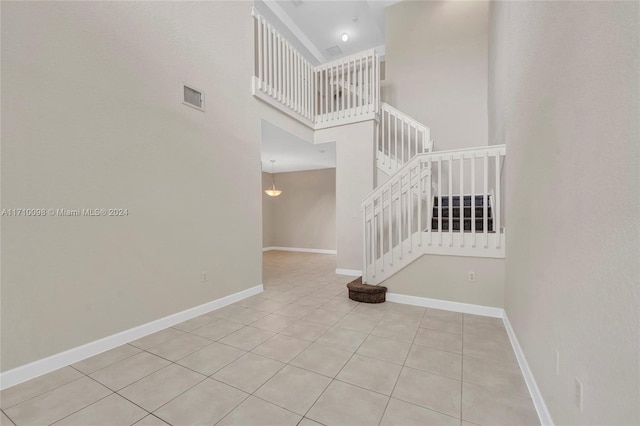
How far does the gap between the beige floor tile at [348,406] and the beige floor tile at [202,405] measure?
481mm

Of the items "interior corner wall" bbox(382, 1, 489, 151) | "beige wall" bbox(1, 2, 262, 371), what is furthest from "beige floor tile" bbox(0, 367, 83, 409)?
"interior corner wall" bbox(382, 1, 489, 151)

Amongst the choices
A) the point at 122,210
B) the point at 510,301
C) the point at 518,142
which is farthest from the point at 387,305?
the point at 122,210

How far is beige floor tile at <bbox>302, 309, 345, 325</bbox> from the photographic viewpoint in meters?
2.77

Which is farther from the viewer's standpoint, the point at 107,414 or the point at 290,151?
the point at 290,151

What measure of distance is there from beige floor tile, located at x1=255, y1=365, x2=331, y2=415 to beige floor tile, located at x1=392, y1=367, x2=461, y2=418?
0.49m

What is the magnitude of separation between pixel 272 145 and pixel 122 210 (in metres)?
3.22

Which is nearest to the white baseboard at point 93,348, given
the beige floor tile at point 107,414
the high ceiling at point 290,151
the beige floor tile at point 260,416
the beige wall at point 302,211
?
the beige floor tile at point 107,414

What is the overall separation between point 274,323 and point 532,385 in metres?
2.09

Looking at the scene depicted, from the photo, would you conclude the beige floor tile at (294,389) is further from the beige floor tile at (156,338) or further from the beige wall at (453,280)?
the beige wall at (453,280)

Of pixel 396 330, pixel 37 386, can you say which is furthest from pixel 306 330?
pixel 37 386

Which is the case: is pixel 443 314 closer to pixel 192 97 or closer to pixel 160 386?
pixel 160 386

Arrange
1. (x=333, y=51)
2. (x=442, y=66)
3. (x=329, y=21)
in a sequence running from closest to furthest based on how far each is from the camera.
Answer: (x=442, y=66)
(x=329, y=21)
(x=333, y=51)

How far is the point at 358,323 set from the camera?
271 centimetres

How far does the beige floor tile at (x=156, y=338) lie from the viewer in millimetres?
2281
